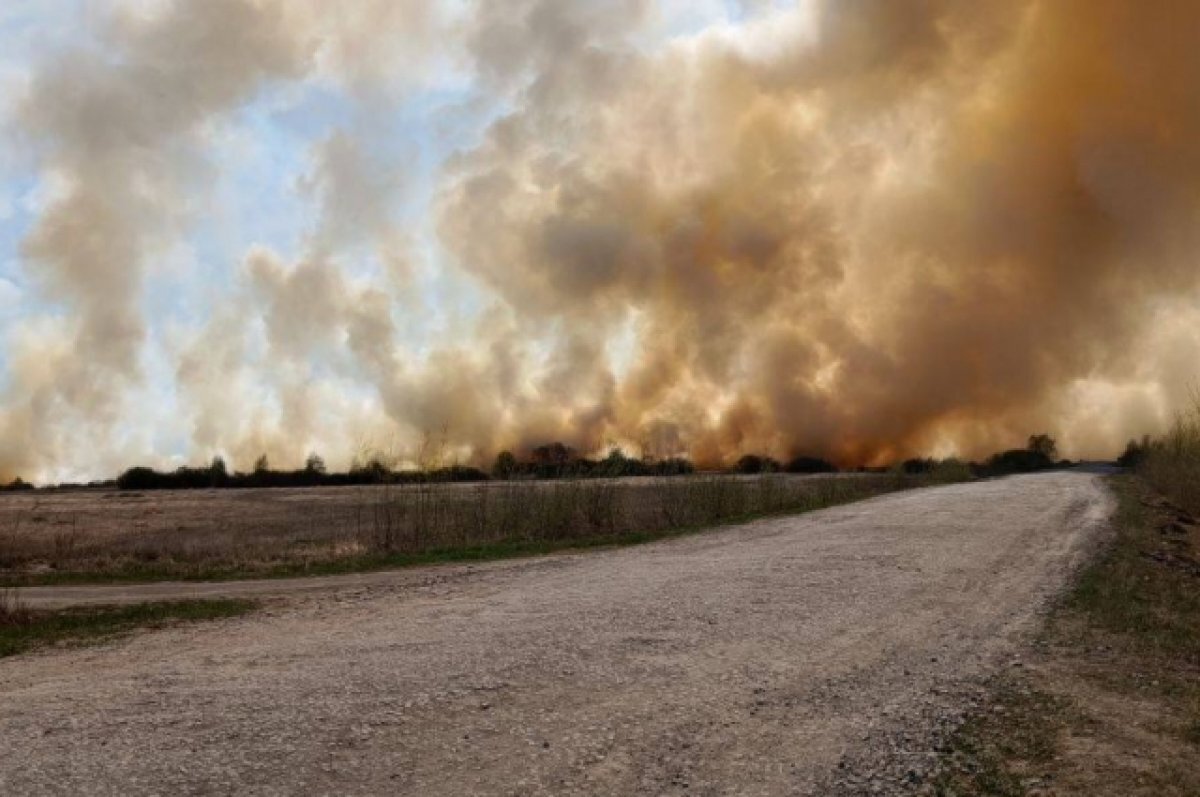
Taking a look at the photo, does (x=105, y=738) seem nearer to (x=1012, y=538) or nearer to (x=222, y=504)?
(x=1012, y=538)

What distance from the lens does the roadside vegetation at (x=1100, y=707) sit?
7.39 metres

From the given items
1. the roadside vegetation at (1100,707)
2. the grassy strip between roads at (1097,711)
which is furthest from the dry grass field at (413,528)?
the grassy strip between roads at (1097,711)

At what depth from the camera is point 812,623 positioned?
41.6ft

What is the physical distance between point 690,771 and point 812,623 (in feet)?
18.7

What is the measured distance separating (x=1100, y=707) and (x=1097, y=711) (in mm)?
164

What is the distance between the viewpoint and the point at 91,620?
1784 centimetres

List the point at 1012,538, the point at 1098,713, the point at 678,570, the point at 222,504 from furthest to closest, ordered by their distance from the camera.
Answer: the point at 222,504, the point at 1012,538, the point at 678,570, the point at 1098,713

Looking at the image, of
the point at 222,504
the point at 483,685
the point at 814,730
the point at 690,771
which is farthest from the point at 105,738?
the point at 222,504

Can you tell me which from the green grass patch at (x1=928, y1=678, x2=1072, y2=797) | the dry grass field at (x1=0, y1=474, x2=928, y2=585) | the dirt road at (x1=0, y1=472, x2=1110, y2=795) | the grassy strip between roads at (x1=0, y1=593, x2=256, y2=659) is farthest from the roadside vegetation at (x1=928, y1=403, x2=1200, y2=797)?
the dry grass field at (x1=0, y1=474, x2=928, y2=585)

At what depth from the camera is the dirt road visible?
746cm

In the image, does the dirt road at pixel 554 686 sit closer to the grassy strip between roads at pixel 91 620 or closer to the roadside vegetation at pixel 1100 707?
the roadside vegetation at pixel 1100 707

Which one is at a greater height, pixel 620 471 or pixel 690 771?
pixel 620 471

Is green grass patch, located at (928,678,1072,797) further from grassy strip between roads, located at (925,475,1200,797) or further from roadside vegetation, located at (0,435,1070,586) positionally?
roadside vegetation, located at (0,435,1070,586)

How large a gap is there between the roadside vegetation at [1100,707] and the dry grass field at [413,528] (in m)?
14.8
